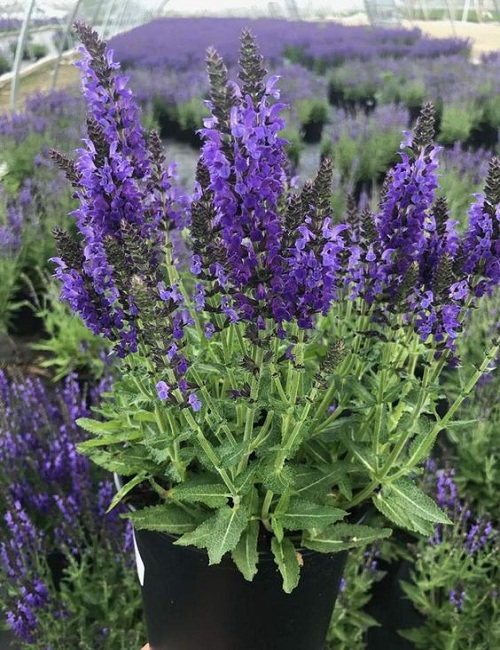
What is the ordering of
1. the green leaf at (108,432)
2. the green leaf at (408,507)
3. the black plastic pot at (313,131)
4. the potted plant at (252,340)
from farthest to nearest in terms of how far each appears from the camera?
the black plastic pot at (313,131)
the green leaf at (108,432)
the green leaf at (408,507)
the potted plant at (252,340)

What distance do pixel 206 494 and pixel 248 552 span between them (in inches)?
6.1

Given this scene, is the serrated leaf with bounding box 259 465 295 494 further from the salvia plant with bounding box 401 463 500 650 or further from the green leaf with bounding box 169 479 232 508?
the salvia plant with bounding box 401 463 500 650

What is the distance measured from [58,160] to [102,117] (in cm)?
11

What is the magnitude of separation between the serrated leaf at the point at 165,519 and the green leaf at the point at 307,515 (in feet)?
0.70

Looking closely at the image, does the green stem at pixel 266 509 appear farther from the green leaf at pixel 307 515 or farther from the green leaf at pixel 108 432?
the green leaf at pixel 108 432

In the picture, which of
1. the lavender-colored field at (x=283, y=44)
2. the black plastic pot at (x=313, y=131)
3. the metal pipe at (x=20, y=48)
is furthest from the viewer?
the lavender-colored field at (x=283, y=44)

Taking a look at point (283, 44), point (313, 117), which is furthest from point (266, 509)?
point (283, 44)

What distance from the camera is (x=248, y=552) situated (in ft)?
4.60

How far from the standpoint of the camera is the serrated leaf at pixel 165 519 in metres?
1.45

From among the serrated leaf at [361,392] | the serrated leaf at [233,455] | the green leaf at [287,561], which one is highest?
the serrated leaf at [361,392]

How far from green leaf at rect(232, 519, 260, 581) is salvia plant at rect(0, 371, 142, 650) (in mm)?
639

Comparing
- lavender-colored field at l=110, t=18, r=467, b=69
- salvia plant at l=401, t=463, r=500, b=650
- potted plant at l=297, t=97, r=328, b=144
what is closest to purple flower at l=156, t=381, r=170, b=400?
salvia plant at l=401, t=463, r=500, b=650

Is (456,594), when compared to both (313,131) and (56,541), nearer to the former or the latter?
(56,541)

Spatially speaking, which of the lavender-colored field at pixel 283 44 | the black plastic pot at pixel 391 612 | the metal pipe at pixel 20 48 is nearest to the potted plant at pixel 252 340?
Answer: the black plastic pot at pixel 391 612
